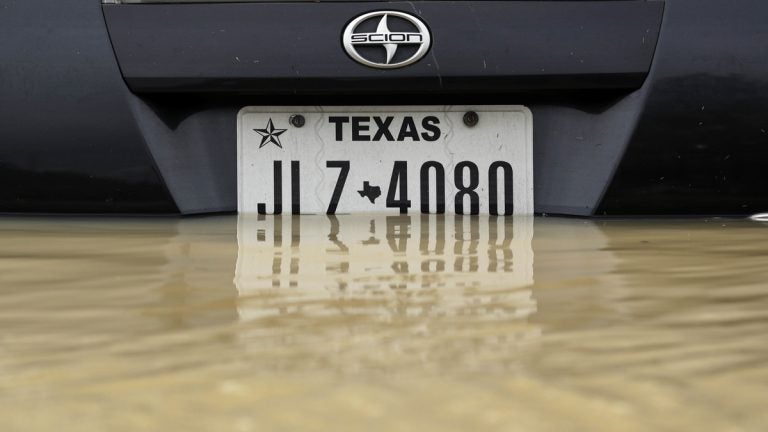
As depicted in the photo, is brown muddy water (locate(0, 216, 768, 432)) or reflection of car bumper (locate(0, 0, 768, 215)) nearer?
brown muddy water (locate(0, 216, 768, 432))

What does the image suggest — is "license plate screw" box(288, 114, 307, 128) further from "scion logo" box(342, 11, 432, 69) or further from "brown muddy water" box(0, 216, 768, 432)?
"brown muddy water" box(0, 216, 768, 432)

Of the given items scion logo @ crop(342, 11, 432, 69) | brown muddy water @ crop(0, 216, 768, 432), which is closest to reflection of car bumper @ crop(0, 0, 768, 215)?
scion logo @ crop(342, 11, 432, 69)

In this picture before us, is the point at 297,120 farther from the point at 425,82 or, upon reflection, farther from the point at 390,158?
the point at 425,82

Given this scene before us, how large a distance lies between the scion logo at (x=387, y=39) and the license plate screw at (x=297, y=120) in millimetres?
269

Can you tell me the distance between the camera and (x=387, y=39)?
8.02ft

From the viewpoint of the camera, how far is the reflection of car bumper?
2441 mm

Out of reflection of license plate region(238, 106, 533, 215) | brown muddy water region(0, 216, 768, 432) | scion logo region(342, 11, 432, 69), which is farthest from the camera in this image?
reflection of license plate region(238, 106, 533, 215)

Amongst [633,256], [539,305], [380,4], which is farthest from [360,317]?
[380,4]

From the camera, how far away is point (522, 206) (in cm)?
263

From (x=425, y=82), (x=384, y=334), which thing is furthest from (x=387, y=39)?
(x=384, y=334)

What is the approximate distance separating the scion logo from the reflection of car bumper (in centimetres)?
2

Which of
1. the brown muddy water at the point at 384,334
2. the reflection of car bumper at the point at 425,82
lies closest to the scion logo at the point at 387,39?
the reflection of car bumper at the point at 425,82

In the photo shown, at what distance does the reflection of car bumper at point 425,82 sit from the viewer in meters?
2.44

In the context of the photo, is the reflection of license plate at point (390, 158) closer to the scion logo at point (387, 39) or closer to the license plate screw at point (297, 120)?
the license plate screw at point (297, 120)
